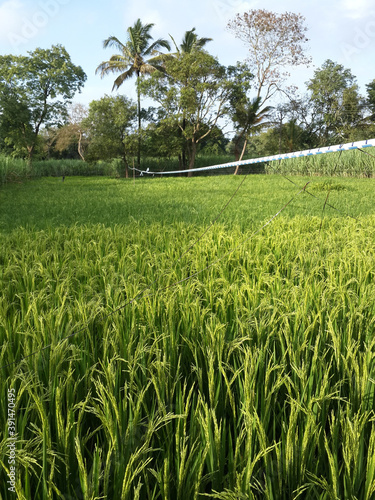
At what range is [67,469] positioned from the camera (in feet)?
3.03

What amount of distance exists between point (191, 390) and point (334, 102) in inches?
1450

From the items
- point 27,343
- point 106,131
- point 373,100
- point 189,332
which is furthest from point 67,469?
point 373,100

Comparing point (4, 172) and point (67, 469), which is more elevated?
point (4, 172)

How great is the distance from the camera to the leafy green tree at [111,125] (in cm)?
2602

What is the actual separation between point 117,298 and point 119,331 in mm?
428

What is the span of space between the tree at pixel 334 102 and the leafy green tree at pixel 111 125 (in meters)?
17.4

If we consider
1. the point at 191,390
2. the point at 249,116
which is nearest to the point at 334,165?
the point at 249,116

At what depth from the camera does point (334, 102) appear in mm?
32812

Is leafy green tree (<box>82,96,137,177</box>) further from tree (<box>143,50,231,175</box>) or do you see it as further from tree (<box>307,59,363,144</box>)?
tree (<box>307,59,363,144</box>)

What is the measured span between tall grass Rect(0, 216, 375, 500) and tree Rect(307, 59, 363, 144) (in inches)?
1332

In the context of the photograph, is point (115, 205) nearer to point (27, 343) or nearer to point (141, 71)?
point (27, 343)

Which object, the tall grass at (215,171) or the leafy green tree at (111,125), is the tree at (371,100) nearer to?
the tall grass at (215,171)

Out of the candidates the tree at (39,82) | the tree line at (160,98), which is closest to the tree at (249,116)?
the tree line at (160,98)

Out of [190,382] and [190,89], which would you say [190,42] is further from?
[190,382]
